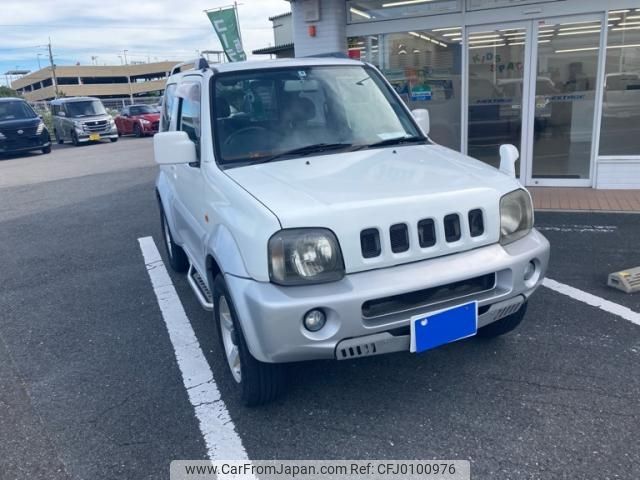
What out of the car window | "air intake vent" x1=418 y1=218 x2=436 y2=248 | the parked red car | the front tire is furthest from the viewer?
the parked red car

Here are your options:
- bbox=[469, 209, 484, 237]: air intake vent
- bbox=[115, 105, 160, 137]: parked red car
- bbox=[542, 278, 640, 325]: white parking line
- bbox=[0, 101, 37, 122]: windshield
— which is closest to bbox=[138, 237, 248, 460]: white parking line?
bbox=[469, 209, 484, 237]: air intake vent

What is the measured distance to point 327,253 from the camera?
100 inches

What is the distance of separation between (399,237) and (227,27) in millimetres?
10883

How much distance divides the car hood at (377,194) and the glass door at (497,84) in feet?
16.8

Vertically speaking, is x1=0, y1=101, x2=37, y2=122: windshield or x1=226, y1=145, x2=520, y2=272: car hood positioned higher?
x1=0, y1=101, x2=37, y2=122: windshield

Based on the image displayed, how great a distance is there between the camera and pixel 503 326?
→ 348cm

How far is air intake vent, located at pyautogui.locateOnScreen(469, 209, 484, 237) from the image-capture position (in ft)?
9.20

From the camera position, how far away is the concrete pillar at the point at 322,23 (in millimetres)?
8461

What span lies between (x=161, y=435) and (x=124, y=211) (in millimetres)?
6218

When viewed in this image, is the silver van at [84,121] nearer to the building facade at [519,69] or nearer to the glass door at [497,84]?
the building facade at [519,69]

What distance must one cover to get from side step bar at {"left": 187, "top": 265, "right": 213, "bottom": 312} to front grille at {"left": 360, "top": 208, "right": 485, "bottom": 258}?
121cm

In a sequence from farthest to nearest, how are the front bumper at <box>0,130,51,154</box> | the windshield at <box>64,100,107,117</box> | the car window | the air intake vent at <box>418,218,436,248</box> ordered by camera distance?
1. the windshield at <box>64,100,107,117</box>
2. the front bumper at <box>0,130,51,154</box>
3. the car window
4. the air intake vent at <box>418,218,436,248</box>

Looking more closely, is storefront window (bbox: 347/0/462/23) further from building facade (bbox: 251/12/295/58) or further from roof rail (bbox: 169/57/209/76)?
building facade (bbox: 251/12/295/58)

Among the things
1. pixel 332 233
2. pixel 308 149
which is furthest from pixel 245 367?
pixel 308 149
